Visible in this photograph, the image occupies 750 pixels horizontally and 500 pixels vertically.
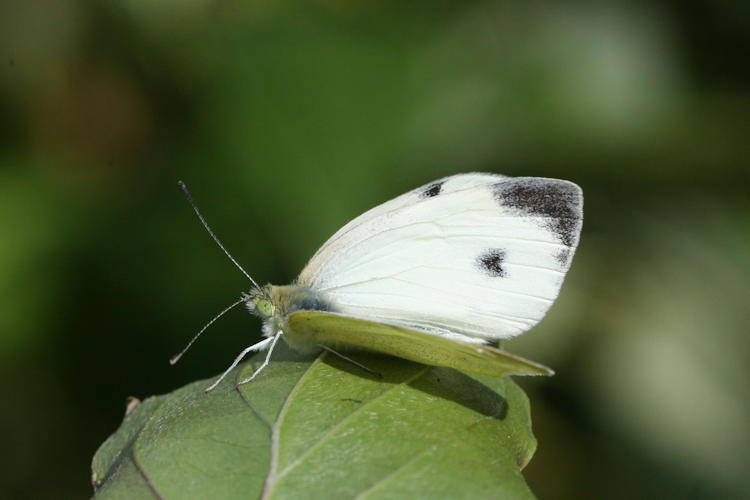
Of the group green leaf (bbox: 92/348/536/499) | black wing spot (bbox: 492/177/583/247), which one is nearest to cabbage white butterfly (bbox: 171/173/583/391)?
black wing spot (bbox: 492/177/583/247)

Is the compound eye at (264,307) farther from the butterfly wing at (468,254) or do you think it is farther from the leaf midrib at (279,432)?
the leaf midrib at (279,432)

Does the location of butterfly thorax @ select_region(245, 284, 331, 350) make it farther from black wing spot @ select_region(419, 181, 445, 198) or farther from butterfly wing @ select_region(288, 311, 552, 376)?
black wing spot @ select_region(419, 181, 445, 198)

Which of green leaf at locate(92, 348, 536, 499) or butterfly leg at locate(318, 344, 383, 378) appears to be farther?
butterfly leg at locate(318, 344, 383, 378)

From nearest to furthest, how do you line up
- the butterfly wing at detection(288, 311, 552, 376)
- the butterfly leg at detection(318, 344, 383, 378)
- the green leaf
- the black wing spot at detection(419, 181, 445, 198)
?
the green leaf → the butterfly wing at detection(288, 311, 552, 376) → the butterfly leg at detection(318, 344, 383, 378) → the black wing spot at detection(419, 181, 445, 198)

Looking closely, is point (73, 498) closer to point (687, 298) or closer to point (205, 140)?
point (205, 140)

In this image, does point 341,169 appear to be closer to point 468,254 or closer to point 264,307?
point 264,307

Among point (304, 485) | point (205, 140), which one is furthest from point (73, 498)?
point (304, 485)

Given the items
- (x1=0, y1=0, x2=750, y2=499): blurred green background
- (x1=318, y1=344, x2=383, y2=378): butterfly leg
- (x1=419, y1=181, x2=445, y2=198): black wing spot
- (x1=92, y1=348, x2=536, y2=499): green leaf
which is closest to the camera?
(x1=92, y1=348, x2=536, y2=499): green leaf
